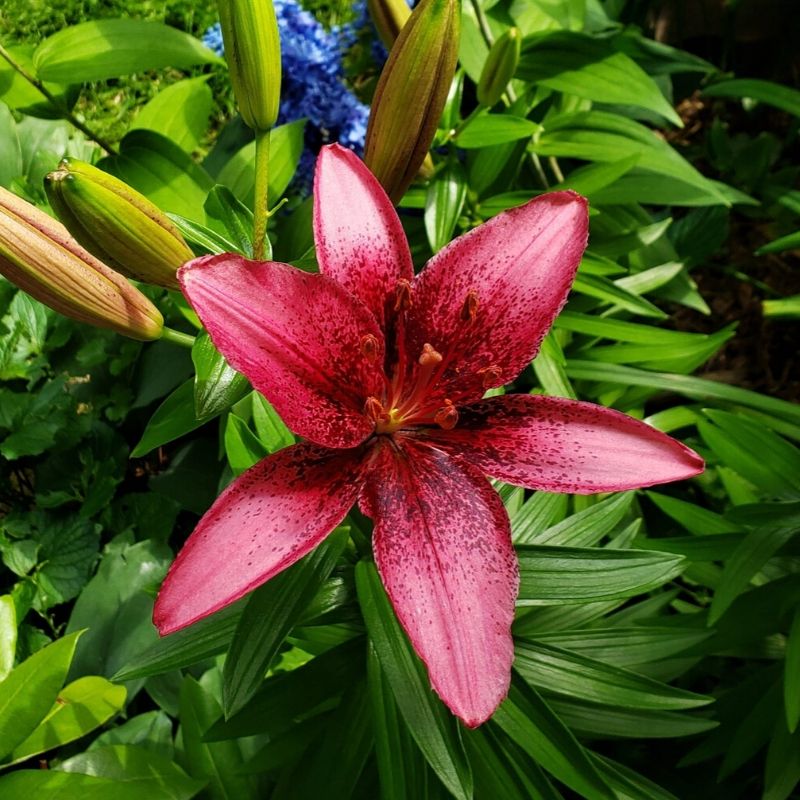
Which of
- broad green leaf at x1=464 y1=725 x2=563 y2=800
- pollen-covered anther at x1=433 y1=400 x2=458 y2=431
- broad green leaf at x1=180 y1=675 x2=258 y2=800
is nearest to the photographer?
pollen-covered anther at x1=433 y1=400 x2=458 y2=431

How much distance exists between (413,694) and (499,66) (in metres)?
0.71

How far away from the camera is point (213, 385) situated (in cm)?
58

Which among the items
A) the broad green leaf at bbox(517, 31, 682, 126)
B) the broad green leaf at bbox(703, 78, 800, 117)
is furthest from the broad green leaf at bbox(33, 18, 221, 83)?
the broad green leaf at bbox(703, 78, 800, 117)

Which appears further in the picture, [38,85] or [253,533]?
[38,85]

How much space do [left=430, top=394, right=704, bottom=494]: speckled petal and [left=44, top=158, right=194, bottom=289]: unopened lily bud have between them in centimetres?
23

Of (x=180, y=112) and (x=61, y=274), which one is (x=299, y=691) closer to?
(x=61, y=274)

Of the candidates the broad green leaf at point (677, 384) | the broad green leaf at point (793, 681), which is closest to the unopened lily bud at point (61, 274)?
the broad green leaf at point (793, 681)

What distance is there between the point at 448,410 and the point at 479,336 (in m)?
0.06

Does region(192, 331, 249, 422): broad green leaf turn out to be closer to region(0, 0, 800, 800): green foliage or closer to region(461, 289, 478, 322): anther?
region(0, 0, 800, 800): green foliage

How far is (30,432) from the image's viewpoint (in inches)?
52.4

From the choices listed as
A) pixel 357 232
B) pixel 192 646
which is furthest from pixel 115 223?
pixel 192 646

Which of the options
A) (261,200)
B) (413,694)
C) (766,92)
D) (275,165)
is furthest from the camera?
(766,92)

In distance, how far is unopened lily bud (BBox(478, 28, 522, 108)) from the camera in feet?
3.14

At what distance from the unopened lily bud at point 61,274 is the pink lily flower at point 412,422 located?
131mm
